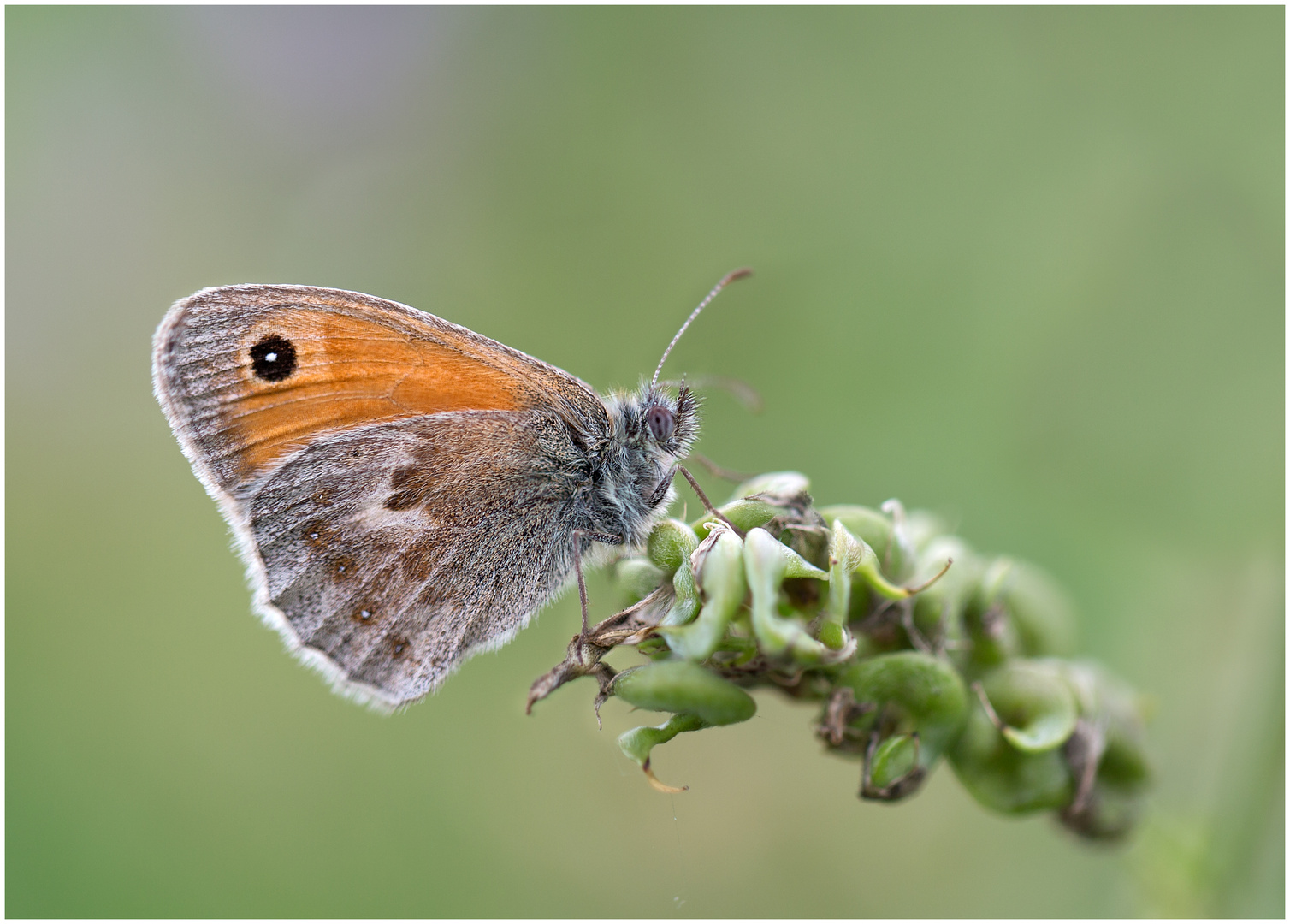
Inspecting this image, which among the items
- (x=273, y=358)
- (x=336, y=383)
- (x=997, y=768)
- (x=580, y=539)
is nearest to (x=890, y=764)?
(x=997, y=768)

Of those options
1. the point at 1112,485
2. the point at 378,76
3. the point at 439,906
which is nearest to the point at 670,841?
the point at 439,906

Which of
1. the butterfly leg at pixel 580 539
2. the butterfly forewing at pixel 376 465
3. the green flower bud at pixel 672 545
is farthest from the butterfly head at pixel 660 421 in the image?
the green flower bud at pixel 672 545

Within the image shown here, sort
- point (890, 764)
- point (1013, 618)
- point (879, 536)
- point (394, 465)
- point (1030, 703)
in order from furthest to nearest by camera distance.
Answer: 1. point (394, 465)
2. point (1013, 618)
3. point (1030, 703)
4. point (879, 536)
5. point (890, 764)

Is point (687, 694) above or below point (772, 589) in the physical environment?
below

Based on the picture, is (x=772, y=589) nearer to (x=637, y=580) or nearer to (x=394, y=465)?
(x=637, y=580)

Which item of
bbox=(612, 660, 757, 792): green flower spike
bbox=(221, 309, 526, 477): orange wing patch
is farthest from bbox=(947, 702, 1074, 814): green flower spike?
bbox=(221, 309, 526, 477): orange wing patch

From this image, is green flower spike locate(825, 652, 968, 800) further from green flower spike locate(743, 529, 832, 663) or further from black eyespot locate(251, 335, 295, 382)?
black eyespot locate(251, 335, 295, 382)
